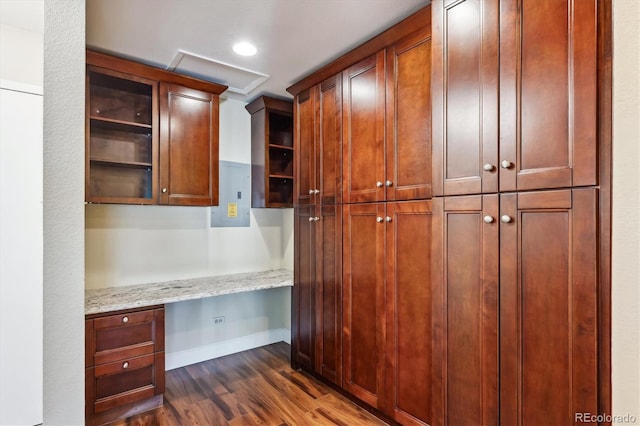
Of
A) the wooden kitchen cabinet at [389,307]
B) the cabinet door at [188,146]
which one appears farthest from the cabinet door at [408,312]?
the cabinet door at [188,146]

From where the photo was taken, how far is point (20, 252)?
5.44 feet

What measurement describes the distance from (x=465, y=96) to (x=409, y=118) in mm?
418

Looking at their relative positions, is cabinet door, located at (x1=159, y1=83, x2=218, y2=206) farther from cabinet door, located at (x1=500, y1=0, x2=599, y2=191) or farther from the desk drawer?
cabinet door, located at (x1=500, y1=0, x2=599, y2=191)

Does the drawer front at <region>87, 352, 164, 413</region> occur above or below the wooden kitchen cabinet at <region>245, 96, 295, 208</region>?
below

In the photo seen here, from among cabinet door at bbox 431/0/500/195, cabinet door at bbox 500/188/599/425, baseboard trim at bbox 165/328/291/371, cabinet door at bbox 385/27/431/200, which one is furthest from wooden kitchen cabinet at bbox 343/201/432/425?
baseboard trim at bbox 165/328/291/371

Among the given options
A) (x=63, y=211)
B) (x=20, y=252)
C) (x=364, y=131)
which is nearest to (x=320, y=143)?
(x=364, y=131)

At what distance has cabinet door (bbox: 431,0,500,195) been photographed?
4.67ft

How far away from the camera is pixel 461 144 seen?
1.54m

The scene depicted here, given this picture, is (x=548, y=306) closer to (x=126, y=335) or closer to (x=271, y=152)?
(x=126, y=335)

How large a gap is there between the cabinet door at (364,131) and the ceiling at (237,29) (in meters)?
0.22

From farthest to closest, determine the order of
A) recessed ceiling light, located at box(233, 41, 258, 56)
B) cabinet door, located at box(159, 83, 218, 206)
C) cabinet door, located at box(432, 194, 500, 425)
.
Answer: cabinet door, located at box(159, 83, 218, 206)
recessed ceiling light, located at box(233, 41, 258, 56)
cabinet door, located at box(432, 194, 500, 425)

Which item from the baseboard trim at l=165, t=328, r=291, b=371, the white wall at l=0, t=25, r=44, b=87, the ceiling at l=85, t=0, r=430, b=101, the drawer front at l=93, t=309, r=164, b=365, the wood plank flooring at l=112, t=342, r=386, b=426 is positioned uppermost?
the ceiling at l=85, t=0, r=430, b=101

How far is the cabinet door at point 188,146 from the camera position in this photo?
2508 mm
